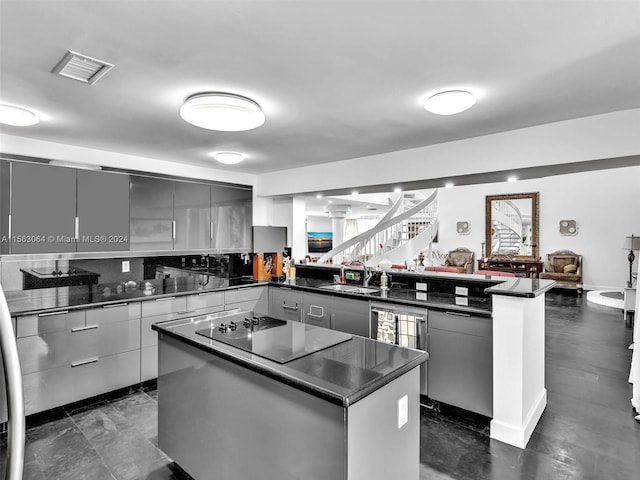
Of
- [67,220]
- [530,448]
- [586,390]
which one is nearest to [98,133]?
[67,220]

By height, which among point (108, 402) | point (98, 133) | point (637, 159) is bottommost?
point (108, 402)

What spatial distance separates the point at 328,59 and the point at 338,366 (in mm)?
1581

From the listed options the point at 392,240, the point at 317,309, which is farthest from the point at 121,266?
the point at 392,240

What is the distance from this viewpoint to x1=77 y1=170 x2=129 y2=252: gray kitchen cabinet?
3612 millimetres

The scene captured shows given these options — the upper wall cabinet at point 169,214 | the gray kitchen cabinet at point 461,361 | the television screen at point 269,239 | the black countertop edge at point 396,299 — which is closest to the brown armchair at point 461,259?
the television screen at point 269,239

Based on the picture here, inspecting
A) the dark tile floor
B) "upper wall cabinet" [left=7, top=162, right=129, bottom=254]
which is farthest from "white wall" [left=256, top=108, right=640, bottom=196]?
"upper wall cabinet" [left=7, top=162, right=129, bottom=254]

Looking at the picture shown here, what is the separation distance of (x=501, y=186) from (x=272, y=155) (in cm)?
770

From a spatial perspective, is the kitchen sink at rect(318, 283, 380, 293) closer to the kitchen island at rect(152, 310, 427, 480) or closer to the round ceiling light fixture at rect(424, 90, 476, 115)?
the kitchen island at rect(152, 310, 427, 480)

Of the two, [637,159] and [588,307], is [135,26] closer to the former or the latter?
[637,159]

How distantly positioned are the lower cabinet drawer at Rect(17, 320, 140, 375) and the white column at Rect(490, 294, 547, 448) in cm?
313

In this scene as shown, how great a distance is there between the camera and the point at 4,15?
1.53m

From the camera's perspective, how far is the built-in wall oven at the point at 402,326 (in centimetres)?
301

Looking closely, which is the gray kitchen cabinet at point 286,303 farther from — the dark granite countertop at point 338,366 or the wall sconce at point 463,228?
the wall sconce at point 463,228

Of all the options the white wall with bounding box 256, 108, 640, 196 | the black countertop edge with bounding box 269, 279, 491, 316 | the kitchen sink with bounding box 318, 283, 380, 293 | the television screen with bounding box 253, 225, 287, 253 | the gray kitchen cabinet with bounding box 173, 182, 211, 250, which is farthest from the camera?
the television screen with bounding box 253, 225, 287, 253
